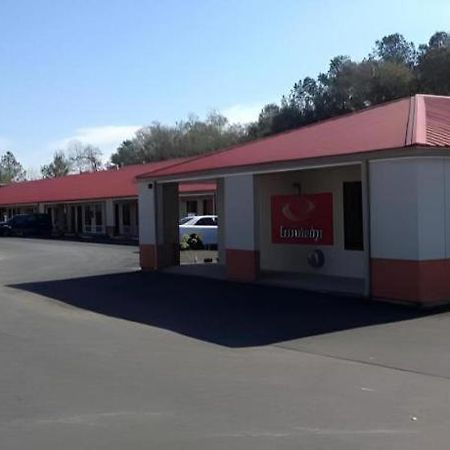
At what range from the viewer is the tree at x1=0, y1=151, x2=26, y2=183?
476ft

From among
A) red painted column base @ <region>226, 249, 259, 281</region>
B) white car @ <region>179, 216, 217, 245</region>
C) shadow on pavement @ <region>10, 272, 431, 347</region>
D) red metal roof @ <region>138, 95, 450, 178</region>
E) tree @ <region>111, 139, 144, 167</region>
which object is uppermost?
tree @ <region>111, 139, 144, 167</region>

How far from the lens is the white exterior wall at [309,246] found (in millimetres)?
19906

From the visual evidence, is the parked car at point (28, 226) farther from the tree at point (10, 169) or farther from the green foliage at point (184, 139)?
the tree at point (10, 169)

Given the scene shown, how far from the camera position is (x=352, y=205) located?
19.8m

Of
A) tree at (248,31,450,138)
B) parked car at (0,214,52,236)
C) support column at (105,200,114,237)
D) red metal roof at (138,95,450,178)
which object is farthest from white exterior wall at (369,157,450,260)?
tree at (248,31,450,138)

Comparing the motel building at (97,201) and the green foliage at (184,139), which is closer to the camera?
the motel building at (97,201)

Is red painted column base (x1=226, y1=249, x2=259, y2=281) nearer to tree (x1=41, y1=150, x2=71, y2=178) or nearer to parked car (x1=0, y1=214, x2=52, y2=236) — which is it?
parked car (x1=0, y1=214, x2=52, y2=236)

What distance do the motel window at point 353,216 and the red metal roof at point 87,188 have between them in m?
23.5

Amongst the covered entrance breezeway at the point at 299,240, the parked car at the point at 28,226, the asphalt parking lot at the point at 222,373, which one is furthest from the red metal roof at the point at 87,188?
the asphalt parking lot at the point at 222,373

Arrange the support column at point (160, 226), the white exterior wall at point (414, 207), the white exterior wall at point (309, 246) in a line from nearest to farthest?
the white exterior wall at point (414, 207) < the white exterior wall at point (309, 246) < the support column at point (160, 226)

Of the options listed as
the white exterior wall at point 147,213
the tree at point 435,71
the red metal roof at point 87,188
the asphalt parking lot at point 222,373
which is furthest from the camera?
the tree at point 435,71

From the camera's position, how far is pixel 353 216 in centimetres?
1973

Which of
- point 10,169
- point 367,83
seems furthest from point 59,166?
point 367,83

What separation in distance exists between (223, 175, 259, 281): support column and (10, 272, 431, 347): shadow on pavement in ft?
2.02
